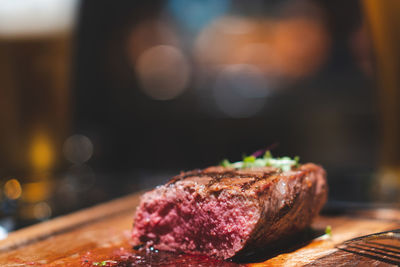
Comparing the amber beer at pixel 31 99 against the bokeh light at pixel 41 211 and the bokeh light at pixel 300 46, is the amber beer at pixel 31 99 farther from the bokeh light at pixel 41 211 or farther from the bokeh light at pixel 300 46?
the bokeh light at pixel 300 46

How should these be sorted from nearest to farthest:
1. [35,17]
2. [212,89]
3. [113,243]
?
[113,243], [35,17], [212,89]

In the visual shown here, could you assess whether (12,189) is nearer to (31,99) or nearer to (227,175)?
(31,99)

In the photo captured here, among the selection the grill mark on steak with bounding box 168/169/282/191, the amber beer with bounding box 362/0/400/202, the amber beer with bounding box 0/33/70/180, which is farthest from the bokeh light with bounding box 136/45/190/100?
the grill mark on steak with bounding box 168/169/282/191

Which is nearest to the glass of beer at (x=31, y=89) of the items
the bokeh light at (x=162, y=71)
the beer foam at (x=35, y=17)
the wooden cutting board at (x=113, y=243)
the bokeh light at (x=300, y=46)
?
the beer foam at (x=35, y=17)

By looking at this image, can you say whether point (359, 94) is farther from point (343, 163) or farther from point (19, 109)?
point (19, 109)

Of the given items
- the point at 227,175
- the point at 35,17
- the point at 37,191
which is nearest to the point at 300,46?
the point at 35,17

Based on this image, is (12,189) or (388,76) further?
(12,189)

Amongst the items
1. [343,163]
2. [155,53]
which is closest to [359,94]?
[343,163]
